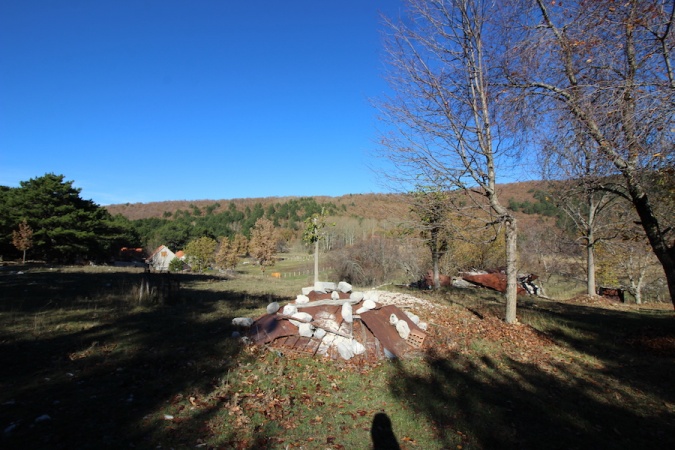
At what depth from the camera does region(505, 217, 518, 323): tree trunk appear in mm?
7840

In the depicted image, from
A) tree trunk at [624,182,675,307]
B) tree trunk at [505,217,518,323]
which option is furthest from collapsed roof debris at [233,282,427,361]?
tree trunk at [624,182,675,307]

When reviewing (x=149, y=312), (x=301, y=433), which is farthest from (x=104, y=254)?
(x=301, y=433)

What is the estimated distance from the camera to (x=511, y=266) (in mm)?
7832

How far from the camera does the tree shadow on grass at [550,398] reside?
12.9 ft

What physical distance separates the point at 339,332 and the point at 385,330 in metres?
0.87

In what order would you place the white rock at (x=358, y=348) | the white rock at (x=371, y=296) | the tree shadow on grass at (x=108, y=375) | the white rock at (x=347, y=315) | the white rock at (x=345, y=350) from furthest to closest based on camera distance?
the white rock at (x=371, y=296) < the white rock at (x=347, y=315) < the white rock at (x=358, y=348) < the white rock at (x=345, y=350) < the tree shadow on grass at (x=108, y=375)

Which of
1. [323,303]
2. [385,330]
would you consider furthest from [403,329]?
[323,303]

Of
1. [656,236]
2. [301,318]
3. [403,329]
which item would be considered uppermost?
[656,236]

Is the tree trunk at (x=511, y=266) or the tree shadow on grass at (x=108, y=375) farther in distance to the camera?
the tree trunk at (x=511, y=266)

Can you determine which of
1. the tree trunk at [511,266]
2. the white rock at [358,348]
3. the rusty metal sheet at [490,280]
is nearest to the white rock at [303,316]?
the white rock at [358,348]

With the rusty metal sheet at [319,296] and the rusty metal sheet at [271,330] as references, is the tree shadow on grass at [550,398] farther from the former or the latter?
the rusty metal sheet at [319,296]

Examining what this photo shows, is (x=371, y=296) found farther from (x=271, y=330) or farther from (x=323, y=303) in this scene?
(x=271, y=330)

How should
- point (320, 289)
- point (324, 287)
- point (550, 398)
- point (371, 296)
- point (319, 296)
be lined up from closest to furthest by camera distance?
point (550, 398), point (319, 296), point (320, 289), point (324, 287), point (371, 296)

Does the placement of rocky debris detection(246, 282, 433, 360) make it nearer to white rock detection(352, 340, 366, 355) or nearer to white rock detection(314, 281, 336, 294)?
white rock detection(352, 340, 366, 355)
